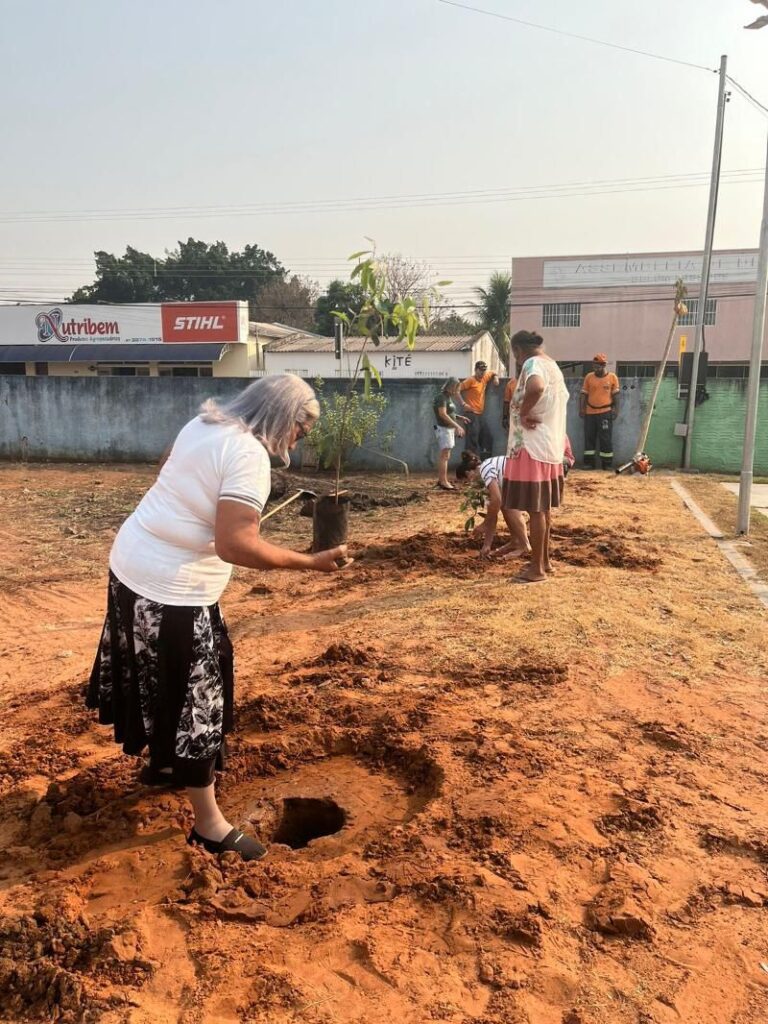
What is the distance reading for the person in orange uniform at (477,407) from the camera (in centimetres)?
1154

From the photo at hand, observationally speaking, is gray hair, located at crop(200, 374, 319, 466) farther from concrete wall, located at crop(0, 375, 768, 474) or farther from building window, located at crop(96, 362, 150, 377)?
building window, located at crop(96, 362, 150, 377)

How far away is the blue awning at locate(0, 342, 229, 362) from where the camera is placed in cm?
2900

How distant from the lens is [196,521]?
228 cm

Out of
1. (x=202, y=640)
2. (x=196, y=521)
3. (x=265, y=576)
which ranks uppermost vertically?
(x=196, y=521)

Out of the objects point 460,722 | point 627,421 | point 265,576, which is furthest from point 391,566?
point 627,421

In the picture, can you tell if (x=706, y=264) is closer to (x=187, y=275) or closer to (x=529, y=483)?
(x=529, y=483)

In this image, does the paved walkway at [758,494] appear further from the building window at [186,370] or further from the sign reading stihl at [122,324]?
the building window at [186,370]

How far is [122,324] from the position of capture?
29.5 m

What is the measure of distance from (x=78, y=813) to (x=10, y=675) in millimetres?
1717

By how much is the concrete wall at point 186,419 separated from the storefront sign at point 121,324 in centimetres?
1549

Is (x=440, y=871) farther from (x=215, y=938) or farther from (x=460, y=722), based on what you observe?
(x=460, y=722)

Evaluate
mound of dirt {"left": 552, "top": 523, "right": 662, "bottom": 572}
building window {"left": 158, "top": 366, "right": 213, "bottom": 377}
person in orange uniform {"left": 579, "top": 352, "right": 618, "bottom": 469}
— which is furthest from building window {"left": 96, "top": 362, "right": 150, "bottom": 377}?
mound of dirt {"left": 552, "top": 523, "right": 662, "bottom": 572}

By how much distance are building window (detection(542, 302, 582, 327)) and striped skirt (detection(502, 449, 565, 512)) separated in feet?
98.1

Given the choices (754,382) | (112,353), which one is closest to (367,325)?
(754,382)
